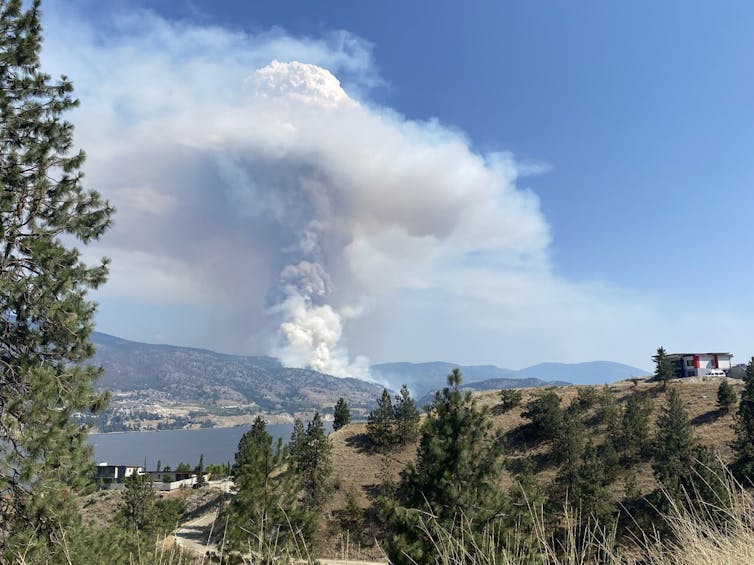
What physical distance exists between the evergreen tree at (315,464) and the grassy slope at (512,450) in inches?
72.5

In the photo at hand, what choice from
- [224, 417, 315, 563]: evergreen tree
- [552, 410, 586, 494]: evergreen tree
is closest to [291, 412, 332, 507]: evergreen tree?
[224, 417, 315, 563]: evergreen tree

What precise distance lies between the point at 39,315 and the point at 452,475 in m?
14.3

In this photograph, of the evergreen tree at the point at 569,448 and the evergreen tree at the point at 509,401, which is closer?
the evergreen tree at the point at 569,448

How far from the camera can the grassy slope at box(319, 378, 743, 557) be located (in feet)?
135

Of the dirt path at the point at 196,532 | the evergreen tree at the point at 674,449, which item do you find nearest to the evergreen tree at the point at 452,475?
the evergreen tree at the point at 674,449

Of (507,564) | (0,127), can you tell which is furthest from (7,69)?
(507,564)

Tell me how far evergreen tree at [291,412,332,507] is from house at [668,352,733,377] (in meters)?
64.1

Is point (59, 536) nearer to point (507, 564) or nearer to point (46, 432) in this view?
point (46, 432)

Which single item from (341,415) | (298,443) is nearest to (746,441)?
→ (298,443)

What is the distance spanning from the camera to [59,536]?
31.0 feet

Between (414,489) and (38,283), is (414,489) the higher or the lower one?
the lower one

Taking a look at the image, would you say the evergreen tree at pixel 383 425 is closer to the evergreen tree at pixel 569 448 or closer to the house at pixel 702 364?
the evergreen tree at pixel 569 448

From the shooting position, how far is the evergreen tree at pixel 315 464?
147 ft

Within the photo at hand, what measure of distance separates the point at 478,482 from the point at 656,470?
2536cm
